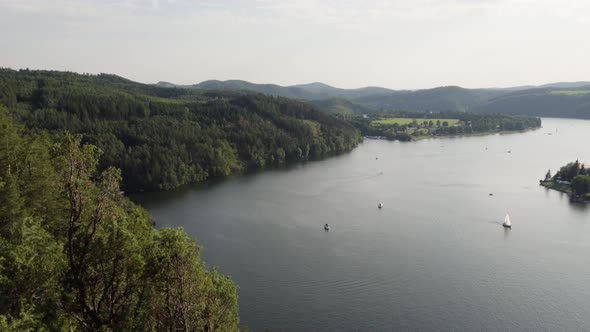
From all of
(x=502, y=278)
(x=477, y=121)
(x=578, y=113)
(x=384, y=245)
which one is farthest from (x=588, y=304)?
(x=578, y=113)

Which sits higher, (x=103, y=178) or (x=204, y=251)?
(x=103, y=178)

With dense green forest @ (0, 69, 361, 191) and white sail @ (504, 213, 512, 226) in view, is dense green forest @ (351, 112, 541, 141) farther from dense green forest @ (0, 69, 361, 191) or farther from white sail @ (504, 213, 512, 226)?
white sail @ (504, 213, 512, 226)

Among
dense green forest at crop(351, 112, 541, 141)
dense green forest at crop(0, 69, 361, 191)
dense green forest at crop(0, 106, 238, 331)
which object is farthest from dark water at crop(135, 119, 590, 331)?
dense green forest at crop(351, 112, 541, 141)

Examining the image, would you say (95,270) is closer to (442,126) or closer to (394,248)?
(394,248)

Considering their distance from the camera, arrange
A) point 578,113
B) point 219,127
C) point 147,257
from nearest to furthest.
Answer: point 147,257
point 219,127
point 578,113

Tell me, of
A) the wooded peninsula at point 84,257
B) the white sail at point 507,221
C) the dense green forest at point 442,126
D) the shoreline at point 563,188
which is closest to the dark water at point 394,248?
the white sail at point 507,221

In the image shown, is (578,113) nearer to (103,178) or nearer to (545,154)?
(545,154)

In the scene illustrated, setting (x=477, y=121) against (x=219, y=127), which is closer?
(x=219, y=127)
